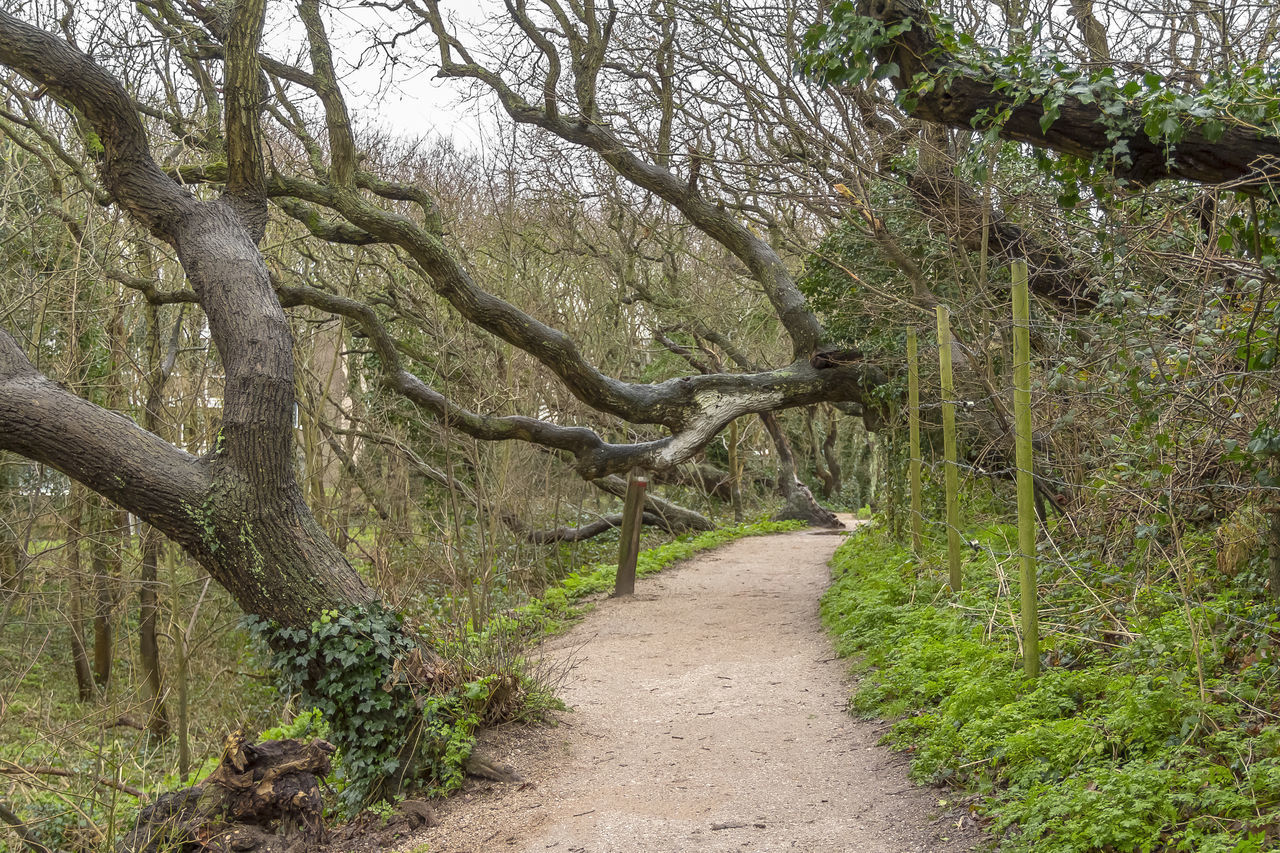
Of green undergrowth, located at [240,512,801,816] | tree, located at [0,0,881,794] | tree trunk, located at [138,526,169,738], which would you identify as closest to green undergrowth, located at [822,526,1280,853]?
green undergrowth, located at [240,512,801,816]

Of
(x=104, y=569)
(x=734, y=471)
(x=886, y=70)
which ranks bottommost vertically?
(x=104, y=569)

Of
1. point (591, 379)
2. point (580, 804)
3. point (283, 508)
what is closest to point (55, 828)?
point (283, 508)

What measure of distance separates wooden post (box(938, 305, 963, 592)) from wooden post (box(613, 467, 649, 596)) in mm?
4582

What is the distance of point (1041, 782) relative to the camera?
4.06m

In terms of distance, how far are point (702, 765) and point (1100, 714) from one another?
2.47 meters

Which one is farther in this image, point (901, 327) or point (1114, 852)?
point (901, 327)

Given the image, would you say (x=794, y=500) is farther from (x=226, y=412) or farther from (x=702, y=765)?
(x=226, y=412)

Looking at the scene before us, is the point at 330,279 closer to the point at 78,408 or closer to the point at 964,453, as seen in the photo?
the point at 78,408

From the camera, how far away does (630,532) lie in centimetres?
1162

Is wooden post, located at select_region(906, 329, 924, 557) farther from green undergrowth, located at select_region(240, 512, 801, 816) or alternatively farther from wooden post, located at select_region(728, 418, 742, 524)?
wooden post, located at select_region(728, 418, 742, 524)

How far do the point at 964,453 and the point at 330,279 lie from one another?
9.77 meters

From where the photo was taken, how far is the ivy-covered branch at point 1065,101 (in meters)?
4.09

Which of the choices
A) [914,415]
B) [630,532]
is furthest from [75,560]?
[914,415]

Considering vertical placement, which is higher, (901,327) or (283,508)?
(901,327)
